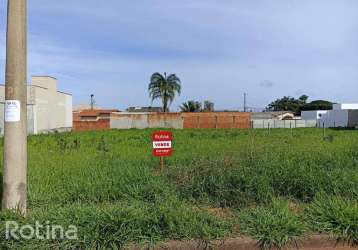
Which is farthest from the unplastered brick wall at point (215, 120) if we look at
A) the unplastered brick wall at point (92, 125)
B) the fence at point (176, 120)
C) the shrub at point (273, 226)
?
the shrub at point (273, 226)

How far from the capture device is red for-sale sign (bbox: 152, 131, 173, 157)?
22.8ft

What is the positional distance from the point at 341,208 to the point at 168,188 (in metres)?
2.54

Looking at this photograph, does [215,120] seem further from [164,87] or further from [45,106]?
[45,106]

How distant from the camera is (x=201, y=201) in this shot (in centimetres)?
569

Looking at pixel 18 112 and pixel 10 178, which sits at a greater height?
pixel 18 112

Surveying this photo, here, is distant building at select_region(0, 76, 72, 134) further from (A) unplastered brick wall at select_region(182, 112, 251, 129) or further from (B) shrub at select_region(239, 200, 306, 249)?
(B) shrub at select_region(239, 200, 306, 249)

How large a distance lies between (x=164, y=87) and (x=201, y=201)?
51.0 metres

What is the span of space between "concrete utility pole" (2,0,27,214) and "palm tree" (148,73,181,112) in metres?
51.3

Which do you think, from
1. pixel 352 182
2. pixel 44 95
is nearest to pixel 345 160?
pixel 352 182

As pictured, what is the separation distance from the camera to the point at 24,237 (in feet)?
13.7

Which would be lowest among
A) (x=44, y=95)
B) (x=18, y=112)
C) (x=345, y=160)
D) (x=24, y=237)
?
(x=24, y=237)

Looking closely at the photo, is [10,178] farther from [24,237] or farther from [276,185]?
[276,185]

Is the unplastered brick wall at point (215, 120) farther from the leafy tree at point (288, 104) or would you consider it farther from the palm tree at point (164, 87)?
the leafy tree at point (288, 104)

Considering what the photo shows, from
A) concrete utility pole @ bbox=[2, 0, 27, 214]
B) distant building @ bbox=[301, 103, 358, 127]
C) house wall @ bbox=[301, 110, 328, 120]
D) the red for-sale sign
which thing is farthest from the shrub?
house wall @ bbox=[301, 110, 328, 120]
